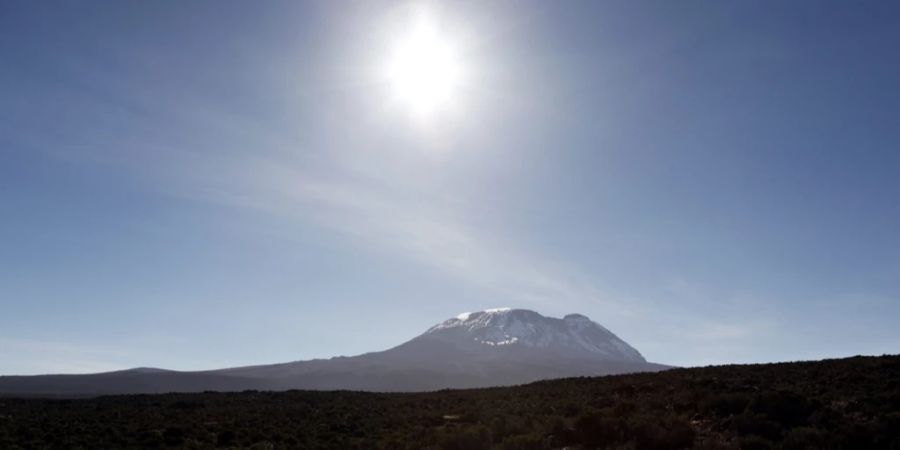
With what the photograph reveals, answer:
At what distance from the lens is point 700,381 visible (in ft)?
95.5

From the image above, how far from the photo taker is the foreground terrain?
18328mm

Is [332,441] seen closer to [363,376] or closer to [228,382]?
[228,382]

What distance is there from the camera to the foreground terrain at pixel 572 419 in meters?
18.3

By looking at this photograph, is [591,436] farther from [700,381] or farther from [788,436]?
[700,381]

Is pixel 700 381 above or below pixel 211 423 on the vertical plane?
above

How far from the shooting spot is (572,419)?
74.5ft

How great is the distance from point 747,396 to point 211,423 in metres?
23.5

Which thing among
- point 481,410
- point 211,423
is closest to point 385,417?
point 481,410

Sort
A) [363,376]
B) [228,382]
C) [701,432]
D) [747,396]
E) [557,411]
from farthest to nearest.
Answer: [363,376] → [228,382] → [557,411] → [747,396] → [701,432]

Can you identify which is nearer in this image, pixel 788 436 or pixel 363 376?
pixel 788 436


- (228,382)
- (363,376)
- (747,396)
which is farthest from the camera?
(363,376)

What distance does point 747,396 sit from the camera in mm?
22297

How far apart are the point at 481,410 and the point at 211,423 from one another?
42.2 feet

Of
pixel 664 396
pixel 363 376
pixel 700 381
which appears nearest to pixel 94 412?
pixel 664 396
